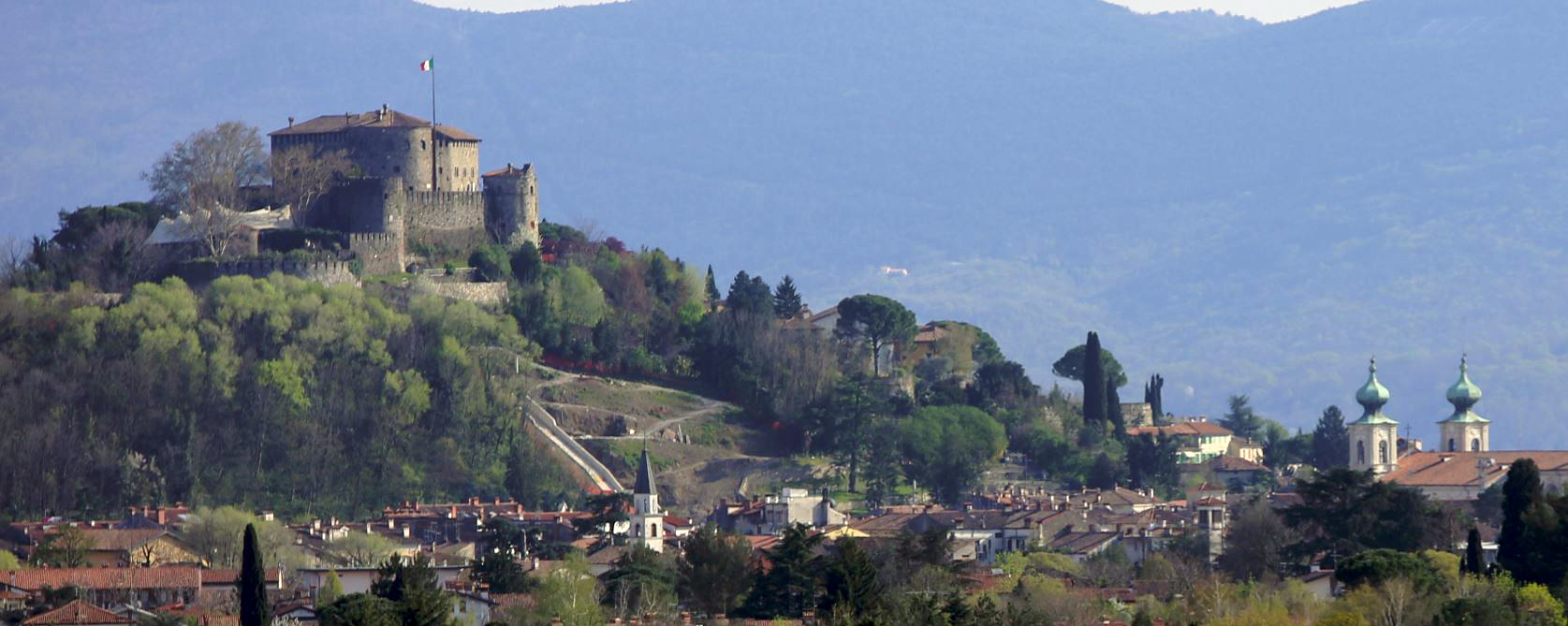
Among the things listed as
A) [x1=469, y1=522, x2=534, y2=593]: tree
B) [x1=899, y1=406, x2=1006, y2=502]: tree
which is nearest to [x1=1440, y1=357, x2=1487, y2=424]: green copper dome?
[x1=899, y1=406, x2=1006, y2=502]: tree

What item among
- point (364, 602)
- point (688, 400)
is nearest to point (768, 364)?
point (688, 400)

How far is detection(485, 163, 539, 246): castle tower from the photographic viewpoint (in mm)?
103188

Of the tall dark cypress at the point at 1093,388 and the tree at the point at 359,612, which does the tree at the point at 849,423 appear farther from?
the tree at the point at 359,612

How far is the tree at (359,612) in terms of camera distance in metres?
51.5

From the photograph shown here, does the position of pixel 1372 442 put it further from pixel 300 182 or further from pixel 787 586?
pixel 787 586

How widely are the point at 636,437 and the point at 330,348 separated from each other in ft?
29.7

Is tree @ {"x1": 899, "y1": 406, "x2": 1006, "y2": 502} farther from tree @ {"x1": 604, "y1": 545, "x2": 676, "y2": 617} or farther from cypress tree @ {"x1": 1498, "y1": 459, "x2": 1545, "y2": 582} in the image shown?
cypress tree @ {"x1": 1498, "y1": 459, "x2": 1545, "y2": 582}

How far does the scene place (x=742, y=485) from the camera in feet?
313

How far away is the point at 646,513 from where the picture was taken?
265 ft

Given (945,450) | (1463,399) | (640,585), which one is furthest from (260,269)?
(1463,399)

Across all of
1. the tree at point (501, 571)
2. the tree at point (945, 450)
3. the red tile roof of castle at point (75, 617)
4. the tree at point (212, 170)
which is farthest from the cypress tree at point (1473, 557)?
the tree at point (212, 170)

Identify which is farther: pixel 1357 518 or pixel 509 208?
pixel 509 208

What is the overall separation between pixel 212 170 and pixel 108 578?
123 ft

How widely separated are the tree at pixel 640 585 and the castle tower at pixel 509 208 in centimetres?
3473
